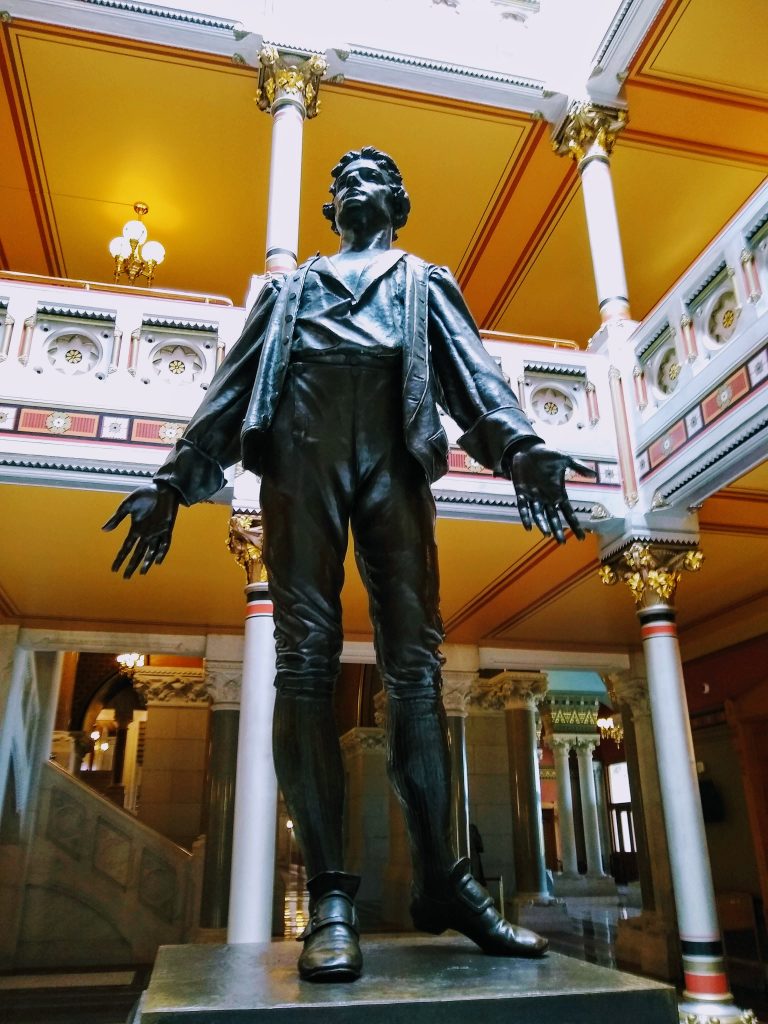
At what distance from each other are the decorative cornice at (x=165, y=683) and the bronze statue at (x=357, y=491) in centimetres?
1204

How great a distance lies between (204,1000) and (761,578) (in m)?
9.22

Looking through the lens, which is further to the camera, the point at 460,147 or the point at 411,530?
the point at 460,147

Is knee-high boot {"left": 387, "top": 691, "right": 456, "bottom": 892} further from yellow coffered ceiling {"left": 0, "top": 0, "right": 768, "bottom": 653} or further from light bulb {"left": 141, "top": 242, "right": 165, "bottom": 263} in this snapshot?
light bulb {"left": 141, "top": 242, "right": 165, "bottom": 263}

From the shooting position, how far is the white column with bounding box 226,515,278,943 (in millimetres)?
5926

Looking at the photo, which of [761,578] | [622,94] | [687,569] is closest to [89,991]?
[687,569]

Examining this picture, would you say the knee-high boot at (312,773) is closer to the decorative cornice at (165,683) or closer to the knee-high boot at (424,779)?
the knee-high boot at (424,779)

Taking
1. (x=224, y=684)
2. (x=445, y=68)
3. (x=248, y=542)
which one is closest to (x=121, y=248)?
(x=445, y=68)

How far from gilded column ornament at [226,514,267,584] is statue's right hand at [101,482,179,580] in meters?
4.10

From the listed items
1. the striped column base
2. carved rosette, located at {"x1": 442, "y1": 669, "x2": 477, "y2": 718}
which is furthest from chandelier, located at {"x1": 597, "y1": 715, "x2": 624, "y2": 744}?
the striped column base

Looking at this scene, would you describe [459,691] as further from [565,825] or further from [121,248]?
[565,825]

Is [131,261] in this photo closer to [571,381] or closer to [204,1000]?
[571,381]

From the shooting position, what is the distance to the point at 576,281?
11.3 m

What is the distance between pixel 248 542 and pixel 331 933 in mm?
4696

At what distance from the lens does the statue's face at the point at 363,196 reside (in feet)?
8.39
